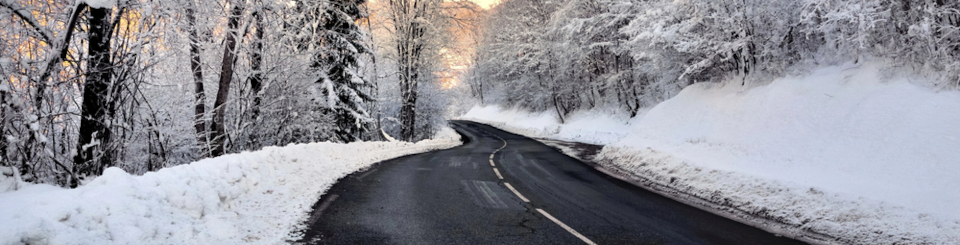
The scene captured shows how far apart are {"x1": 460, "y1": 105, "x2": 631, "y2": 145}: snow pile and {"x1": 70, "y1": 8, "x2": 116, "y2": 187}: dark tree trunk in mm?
19914

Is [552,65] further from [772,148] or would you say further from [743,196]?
[743,196]

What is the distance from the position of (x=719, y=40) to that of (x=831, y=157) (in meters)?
6.37

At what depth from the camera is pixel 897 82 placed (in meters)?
9.57

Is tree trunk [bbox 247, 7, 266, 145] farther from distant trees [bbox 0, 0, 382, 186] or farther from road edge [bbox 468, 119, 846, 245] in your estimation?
road edge [bbox 468, 119, 846, 245]

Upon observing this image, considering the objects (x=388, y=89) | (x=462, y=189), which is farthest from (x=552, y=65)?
(x=462, y=189)

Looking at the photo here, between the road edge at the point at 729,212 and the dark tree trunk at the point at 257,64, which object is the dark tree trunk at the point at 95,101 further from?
the road edge at the point at 729,212

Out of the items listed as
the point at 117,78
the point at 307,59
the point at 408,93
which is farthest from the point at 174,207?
the point at 408,93

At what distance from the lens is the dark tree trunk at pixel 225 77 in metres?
9.81

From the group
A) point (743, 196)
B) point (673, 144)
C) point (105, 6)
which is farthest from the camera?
point (673, 144)

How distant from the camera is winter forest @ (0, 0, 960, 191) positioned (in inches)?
225

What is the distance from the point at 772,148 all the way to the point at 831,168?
1.96 meters

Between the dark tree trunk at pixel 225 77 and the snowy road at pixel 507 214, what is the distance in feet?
11.6

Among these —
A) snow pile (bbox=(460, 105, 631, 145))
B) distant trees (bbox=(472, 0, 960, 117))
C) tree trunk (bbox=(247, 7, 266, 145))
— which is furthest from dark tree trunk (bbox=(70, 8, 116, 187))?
snow pile (bbox=(460, 105, 631, 145))

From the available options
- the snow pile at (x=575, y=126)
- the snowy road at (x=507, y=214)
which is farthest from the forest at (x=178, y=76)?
the snow pile at (x=575, y=126)
